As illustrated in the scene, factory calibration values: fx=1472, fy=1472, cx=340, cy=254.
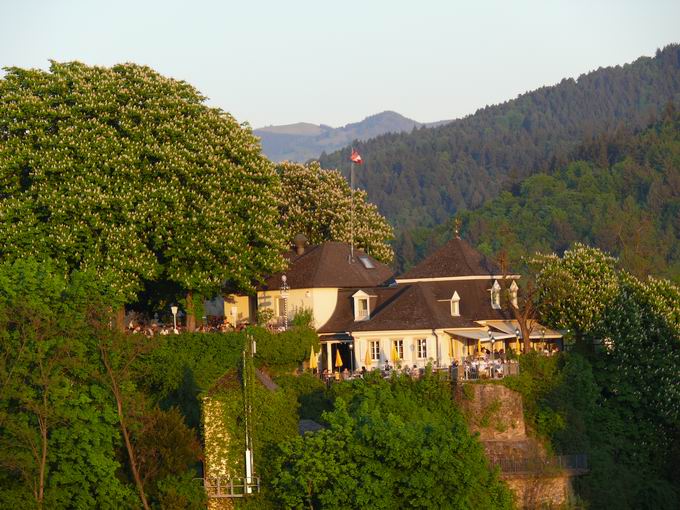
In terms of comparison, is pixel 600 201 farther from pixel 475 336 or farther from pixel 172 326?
pixel 172 326

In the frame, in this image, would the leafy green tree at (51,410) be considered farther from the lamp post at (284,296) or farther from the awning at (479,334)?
the awning at (479,334)

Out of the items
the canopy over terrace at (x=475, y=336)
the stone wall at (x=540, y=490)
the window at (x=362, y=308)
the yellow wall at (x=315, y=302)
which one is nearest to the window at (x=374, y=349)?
the window at (x=362, y=308)

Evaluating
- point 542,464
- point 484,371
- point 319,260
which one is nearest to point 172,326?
point 319,260

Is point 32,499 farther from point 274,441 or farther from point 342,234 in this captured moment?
point 342,234

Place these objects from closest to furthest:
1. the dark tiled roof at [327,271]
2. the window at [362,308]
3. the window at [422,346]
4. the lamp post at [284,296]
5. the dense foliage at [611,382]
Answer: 1. the dense foliage at [611,382]
2. the window at [422,346]
3. the window at [362,308]
4. the lamp post at [284,296]
5. the dark tiled roof at [327,271]

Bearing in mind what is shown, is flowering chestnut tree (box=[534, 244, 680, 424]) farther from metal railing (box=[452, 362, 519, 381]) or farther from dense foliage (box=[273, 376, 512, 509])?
dense foliage (box=[273, 376, 512, 509])

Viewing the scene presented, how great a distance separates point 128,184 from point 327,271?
10842 mm

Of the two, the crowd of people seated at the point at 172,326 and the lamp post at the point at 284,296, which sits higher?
the lamp post at the point at 284,296

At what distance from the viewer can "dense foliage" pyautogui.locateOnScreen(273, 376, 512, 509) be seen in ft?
150

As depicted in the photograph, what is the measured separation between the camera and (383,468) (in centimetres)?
4634

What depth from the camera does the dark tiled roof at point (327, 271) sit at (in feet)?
213

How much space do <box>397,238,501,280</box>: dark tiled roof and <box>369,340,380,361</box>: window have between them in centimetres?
541

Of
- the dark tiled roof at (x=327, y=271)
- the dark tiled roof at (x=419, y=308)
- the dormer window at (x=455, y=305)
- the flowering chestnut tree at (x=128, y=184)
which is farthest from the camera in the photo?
the dark tiled roof at (x=327, y=271)

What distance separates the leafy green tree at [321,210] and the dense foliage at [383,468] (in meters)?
28.0
